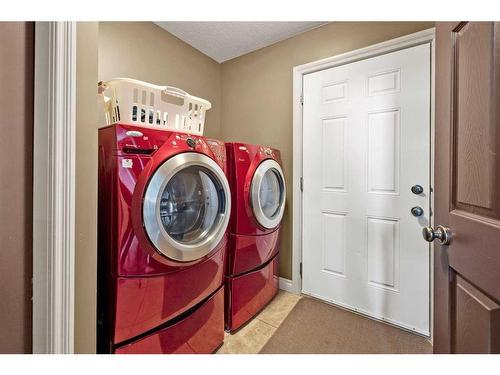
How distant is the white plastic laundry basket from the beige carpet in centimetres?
142

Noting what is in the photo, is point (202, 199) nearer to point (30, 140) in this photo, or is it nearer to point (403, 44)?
point (30, 140)

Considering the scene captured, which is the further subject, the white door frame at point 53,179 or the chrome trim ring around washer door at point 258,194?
the chrome trim ring around washer door at point 258,194

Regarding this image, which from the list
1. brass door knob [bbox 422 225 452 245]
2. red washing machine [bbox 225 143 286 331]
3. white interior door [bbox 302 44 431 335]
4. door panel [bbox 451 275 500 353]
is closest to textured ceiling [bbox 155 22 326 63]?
white interior door [bbox 302 44 431 335]

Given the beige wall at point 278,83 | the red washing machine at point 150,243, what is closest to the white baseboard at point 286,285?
the beige wall at point 278,83

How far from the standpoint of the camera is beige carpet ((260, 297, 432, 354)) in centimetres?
129

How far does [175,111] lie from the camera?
1.25 meters

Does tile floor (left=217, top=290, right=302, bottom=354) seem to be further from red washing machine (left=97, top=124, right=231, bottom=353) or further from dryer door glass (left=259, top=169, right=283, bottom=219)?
dryer door glass (left=259, top=169, right=283, bottom=219)

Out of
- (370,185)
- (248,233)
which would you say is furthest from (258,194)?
(370,185)

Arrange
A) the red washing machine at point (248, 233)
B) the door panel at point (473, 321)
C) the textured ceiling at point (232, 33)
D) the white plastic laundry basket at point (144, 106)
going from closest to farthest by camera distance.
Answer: the door panel at point (473, 321) < the white plastic laundry basket at point (144, 106) < the red washing machine at point (248, 233) < the textured ceiling at point (232, 33)

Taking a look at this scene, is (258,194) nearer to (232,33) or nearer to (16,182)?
(16,182)

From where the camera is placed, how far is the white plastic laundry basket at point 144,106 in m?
1.06

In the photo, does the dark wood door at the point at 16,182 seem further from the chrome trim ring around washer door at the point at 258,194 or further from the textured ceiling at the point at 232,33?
the textured ceiling at the point at 232,33

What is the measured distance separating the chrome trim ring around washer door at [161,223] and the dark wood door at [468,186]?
0.94m
